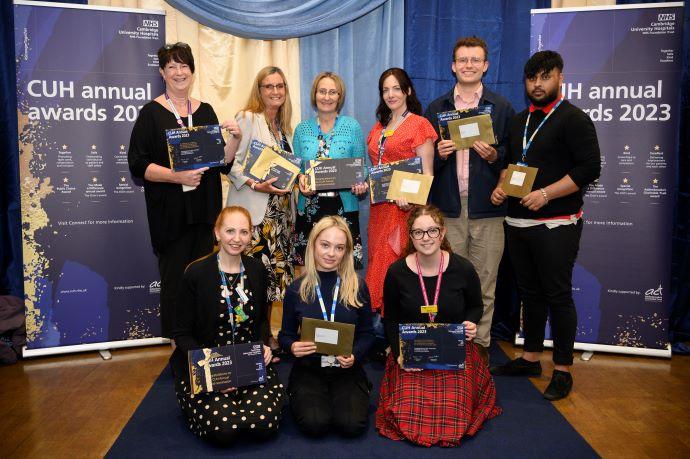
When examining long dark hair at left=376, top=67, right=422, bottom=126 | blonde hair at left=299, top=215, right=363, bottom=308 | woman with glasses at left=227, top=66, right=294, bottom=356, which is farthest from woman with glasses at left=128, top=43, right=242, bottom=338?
long dark hair at left=376, top=67, right=422, bottom=126

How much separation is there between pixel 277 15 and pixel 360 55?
717 mm

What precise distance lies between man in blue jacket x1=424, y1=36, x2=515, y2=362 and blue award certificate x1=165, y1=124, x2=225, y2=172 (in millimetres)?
1398

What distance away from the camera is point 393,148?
4.14 metres

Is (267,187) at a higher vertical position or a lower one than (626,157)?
lower

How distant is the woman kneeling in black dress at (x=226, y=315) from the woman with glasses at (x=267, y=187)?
0.65 m

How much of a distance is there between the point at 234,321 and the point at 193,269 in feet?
1.18

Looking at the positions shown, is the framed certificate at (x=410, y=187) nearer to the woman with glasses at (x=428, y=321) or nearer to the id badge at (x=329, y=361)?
the woman with glasses at (x=428, y=321)

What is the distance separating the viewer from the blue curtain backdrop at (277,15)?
4.84m

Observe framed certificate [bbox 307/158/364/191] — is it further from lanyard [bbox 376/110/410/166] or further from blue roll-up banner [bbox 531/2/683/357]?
blue roll-up banner [bbox 531/2/683/357]

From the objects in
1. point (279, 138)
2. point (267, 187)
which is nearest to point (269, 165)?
point (267, 187)

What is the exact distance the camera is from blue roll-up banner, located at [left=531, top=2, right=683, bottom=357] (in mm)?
4449

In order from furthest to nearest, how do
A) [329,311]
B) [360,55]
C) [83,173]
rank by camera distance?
[360,55] < [83,173] < [329,311]

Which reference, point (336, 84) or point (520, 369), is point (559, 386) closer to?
point (520, 369)

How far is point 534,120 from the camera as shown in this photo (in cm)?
384
